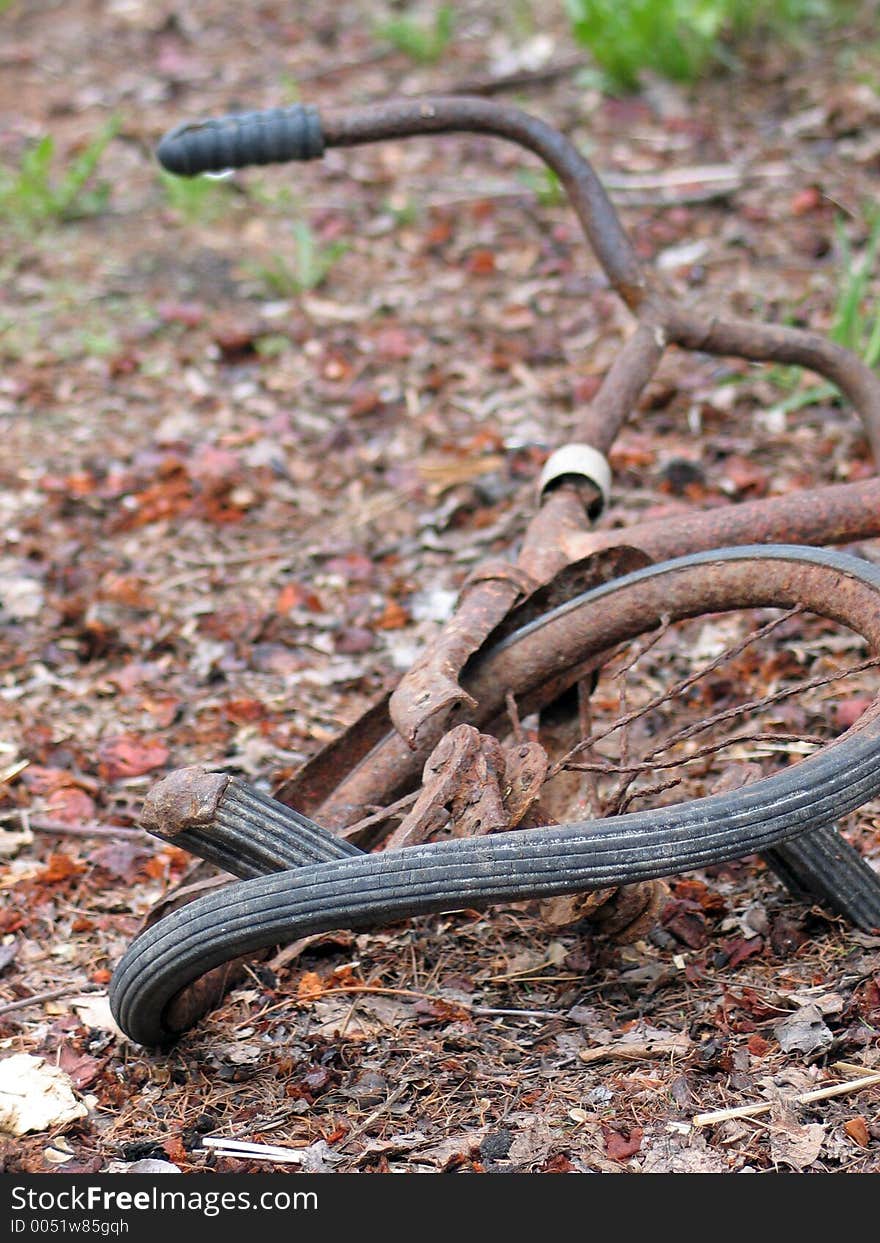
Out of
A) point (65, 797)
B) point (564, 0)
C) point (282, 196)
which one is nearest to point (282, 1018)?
point (65, 797)

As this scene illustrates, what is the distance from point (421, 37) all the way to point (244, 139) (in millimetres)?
2937

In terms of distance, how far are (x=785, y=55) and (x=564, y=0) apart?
100cm

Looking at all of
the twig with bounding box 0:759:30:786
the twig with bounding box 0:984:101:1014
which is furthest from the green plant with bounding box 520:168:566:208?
the twig with bounding box 0:984:101:1014

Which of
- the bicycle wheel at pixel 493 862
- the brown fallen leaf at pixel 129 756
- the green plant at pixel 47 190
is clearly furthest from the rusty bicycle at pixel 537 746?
the green plant at pixel 47 190

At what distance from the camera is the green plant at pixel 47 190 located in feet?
15.0

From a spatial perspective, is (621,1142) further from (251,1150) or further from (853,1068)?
(251,1150)

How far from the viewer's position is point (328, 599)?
333 cm

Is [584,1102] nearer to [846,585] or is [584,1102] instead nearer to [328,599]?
[846,585]

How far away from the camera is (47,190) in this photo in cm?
468

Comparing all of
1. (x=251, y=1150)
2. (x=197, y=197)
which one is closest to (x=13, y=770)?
(x=251, y=1150)

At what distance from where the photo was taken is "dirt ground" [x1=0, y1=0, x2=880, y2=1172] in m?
2.00

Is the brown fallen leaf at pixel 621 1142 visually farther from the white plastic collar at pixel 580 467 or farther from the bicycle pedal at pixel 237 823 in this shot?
the white plastic collar at pixel 580 467

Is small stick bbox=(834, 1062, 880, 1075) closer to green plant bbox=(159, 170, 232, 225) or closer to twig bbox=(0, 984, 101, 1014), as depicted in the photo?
twig bbox=(0, 984, 101, 1014)

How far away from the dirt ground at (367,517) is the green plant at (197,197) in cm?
2
